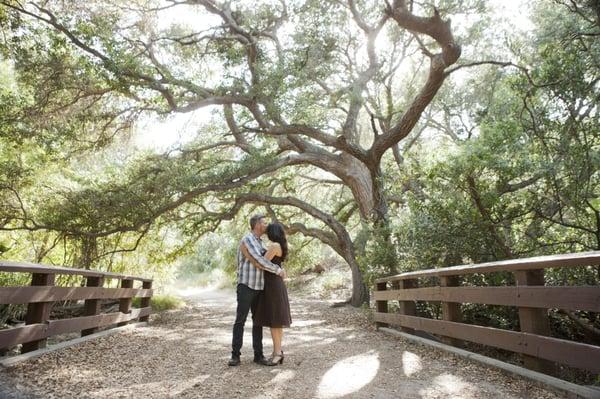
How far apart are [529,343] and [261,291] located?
291 centimetres

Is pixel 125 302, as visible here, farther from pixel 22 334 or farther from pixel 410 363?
pixel 410 363

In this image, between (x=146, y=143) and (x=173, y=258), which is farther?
(x=146, y=143)

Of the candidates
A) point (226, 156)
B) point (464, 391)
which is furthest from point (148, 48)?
point (464, 391)

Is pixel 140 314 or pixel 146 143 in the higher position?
pixel 146 143

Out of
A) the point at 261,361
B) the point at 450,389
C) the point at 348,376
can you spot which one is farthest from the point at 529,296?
the point at 261,361

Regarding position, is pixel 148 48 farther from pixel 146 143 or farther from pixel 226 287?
pixel 226 287

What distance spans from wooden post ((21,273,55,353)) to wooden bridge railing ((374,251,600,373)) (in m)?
4.77

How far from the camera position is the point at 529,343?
378cm

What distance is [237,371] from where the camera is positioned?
4.70 metres

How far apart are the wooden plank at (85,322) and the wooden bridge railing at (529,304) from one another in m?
4.77

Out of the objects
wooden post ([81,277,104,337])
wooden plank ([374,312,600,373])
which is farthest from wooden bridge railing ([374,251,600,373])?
wooden post ([81,277,104,337])

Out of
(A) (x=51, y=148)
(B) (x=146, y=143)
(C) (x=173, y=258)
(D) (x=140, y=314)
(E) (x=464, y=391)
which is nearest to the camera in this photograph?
(E) (x=464, y=391)

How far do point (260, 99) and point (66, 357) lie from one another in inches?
245

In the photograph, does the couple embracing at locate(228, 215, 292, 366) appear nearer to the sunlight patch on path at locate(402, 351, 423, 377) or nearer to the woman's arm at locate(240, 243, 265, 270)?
the woman's arm at locate(240, 243, 265, 270)
